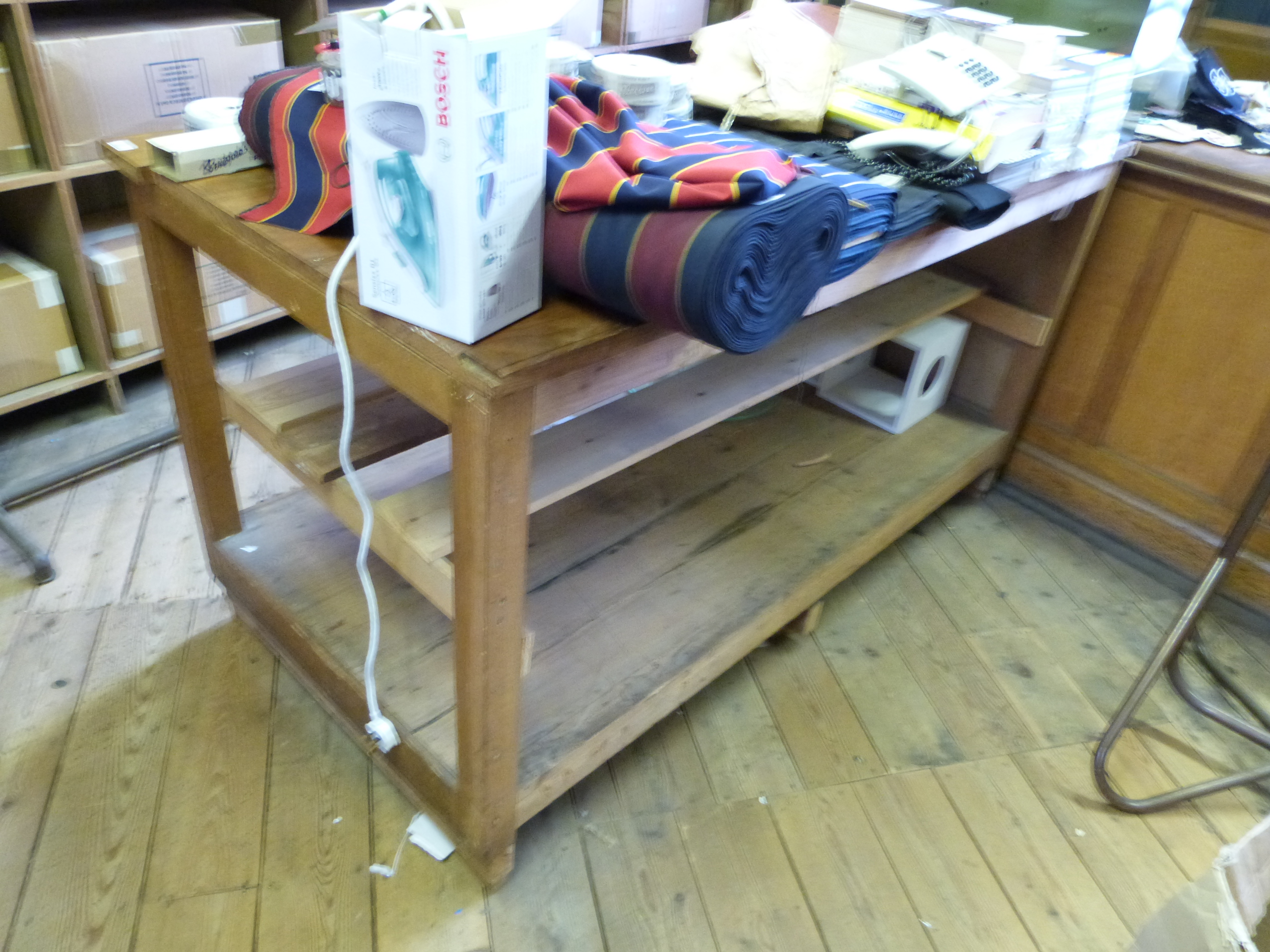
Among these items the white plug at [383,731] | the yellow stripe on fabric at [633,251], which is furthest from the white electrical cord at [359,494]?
the yellow stripe on fabric at [633,251]

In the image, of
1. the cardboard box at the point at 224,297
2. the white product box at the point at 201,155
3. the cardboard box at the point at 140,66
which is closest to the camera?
the white product box at the point at 201,155

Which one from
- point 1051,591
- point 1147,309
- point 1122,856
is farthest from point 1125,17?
point 1122,856

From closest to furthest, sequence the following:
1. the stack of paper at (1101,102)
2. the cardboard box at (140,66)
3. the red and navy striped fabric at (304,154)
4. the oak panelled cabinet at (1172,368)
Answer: the red and navy striped fabric at (304,154) < the stack of paper at (1101,102) < the oak panelled cabinet at (1172,368) < the cardboard box at (140,66)

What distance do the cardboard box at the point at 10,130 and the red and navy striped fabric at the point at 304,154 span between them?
1043mm

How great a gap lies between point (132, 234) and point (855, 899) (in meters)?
2.00

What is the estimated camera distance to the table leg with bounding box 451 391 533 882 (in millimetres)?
768

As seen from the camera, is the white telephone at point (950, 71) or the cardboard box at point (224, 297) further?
the cardboard box at point (224, 297)

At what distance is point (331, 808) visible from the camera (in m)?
1.27

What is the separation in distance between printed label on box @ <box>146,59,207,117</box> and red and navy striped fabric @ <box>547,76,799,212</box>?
1.38 meters

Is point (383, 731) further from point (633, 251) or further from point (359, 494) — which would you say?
point (633, 251)

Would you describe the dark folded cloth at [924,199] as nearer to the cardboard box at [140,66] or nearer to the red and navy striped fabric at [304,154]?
the red and navy striped fabric at [304,154]

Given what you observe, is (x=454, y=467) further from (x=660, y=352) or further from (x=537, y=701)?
(x=537, y=701)

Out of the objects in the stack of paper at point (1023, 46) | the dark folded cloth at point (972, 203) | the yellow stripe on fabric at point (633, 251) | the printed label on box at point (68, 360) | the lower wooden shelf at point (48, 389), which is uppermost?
the stack of paper at point (1023, 46)

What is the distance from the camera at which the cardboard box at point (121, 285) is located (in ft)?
6.17
